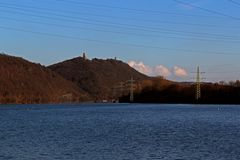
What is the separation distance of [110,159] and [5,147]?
1239 cm

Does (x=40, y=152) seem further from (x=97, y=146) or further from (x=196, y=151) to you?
(x=196, y=151)

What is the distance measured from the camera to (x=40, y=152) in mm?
42500

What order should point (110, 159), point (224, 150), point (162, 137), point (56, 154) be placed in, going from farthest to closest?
point (162, 137)
point (224, 150)
point (56, 154)
point (110, 159)

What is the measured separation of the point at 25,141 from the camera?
52188 mm

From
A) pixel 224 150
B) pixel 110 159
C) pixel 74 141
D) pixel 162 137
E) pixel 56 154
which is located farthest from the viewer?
pixel 162 137

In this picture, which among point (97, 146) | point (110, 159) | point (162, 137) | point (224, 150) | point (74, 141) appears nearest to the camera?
point (110, 159)

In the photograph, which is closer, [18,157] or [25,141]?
[18,157]

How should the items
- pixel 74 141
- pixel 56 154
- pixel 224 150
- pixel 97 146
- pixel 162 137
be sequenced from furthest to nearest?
pixel 162 137, pixel 74 141, pixel 97 146, pixel 224 150, pixel 56 154

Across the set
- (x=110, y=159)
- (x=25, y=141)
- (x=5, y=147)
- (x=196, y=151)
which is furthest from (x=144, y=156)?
(x=25, y=141)

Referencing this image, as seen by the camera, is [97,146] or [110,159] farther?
[97,146]

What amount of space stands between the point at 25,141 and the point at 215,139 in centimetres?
1946

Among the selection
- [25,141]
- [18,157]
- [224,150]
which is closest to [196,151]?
[224,150]

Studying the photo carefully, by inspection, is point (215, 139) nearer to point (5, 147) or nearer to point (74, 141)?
point (74, 141)

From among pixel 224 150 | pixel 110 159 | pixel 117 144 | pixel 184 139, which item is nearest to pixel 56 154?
pixel 110 159
